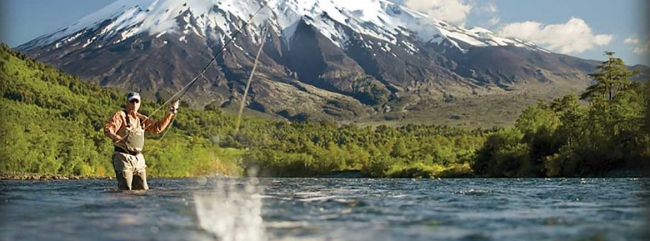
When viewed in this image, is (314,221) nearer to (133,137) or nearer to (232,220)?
(232,220)

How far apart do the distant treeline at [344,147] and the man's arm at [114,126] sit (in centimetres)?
258

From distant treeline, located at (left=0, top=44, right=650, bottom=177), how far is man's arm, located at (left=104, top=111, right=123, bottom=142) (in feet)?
8.46

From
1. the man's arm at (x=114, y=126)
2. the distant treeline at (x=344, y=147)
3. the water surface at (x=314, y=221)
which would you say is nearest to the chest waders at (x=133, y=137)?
the man's arm at (x=114, y=126)

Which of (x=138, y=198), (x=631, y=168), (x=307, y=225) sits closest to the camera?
(x=307, y=225)

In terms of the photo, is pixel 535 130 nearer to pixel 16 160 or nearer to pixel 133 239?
pixel 16 160

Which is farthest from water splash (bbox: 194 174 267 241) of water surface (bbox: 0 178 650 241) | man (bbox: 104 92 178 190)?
man (bbox: 104 92 178 190)

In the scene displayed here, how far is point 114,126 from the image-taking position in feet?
55.9

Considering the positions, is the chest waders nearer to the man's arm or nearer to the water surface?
the man's arm

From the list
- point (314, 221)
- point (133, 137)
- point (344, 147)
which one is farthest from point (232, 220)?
point (344, 147)

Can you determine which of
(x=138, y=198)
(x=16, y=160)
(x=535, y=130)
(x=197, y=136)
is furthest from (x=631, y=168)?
(x=197, y=136)

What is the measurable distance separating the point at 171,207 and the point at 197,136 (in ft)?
526

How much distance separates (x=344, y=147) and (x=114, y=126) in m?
139

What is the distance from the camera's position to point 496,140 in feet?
273

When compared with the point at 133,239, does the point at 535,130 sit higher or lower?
higher
